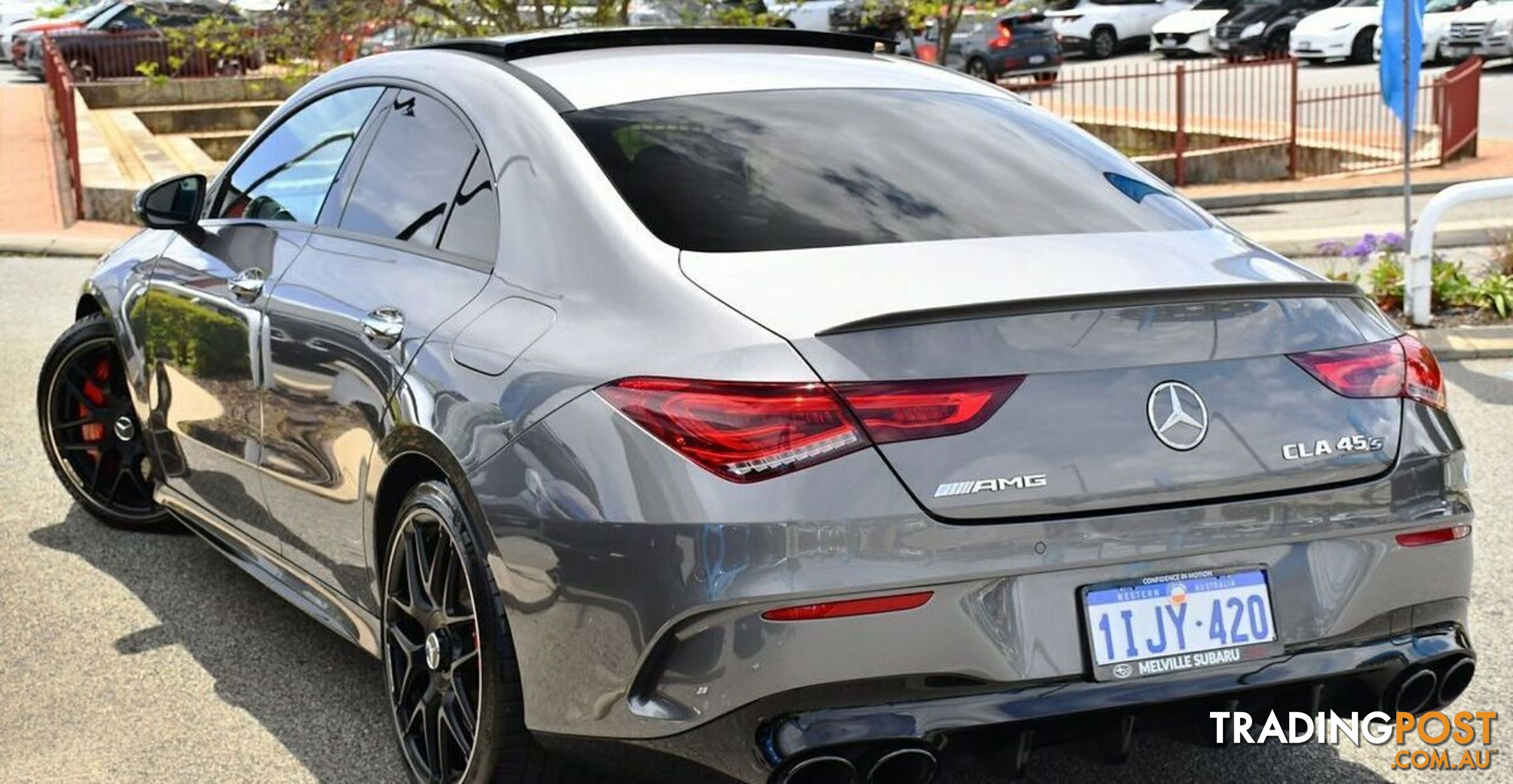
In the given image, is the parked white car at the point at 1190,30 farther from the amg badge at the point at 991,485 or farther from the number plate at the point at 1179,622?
the amg badge at the point at 991,485

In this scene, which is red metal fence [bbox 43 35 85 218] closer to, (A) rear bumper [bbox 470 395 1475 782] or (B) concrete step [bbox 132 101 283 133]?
(B) concrete step [bbox 132 101 283 133]

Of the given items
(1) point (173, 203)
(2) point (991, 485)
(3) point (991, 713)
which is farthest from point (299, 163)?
(3) point (991, 713)

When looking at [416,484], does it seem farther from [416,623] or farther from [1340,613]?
[1340,613]

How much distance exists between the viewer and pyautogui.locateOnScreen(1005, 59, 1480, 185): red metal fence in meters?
20.8

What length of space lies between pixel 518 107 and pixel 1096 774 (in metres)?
1.90

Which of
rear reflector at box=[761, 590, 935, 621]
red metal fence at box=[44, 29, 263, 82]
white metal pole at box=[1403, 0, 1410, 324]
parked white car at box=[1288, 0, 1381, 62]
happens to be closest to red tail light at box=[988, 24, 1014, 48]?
parked white car at box=[1288, 0, 1381, 62]

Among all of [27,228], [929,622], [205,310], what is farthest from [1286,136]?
[929,622]

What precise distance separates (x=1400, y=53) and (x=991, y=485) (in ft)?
32.2

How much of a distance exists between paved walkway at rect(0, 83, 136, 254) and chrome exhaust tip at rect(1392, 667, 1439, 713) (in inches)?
541

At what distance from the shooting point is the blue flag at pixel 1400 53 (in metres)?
11.7

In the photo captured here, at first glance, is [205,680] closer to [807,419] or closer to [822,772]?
[822,772]

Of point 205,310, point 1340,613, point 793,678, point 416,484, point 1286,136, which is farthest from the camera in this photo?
point 1286,136

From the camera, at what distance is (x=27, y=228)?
56.0 ft

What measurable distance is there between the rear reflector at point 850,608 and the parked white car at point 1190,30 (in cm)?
3930
